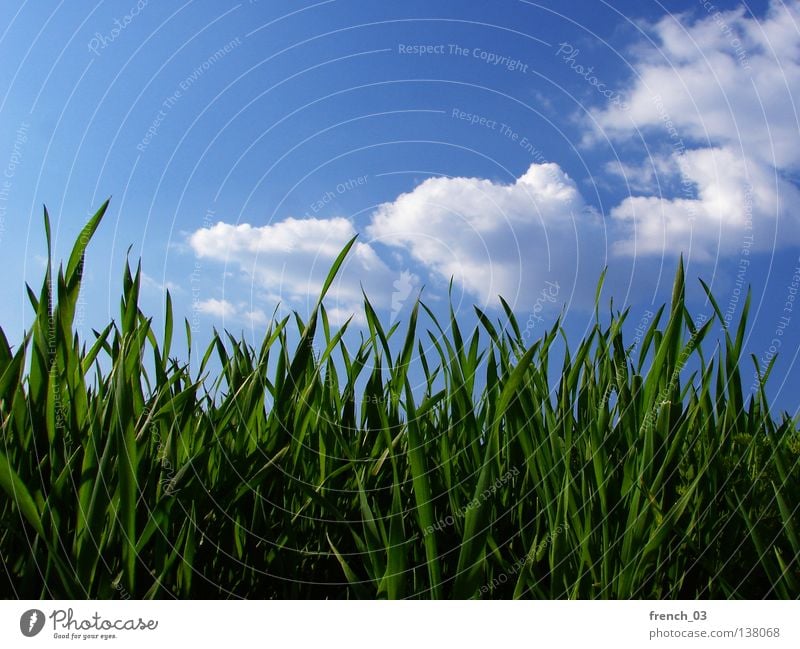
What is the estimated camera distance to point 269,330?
1.54 m

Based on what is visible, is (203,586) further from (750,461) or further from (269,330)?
(750,461)

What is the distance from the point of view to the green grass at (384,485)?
1.07 meters

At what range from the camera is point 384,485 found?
135cm

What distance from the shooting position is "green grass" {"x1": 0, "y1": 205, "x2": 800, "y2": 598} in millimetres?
1068
